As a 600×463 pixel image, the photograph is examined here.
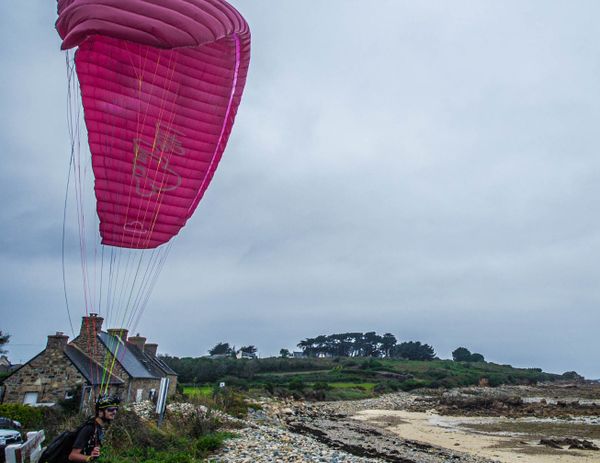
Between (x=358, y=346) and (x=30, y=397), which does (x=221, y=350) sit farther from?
(x=30, y=397)

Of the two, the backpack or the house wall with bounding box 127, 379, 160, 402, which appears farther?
the house wall with bounding box 127, 379, 160, 402

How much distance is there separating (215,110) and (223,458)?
8.10m

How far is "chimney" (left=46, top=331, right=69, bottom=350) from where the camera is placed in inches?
729

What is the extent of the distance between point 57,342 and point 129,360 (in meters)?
4.64

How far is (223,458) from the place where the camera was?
1119 centimetres

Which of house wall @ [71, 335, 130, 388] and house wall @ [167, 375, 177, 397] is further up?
house wall @ [71, 335, 130, 388]

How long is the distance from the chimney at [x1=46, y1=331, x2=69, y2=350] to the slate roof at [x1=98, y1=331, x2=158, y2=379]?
1987 millimetres

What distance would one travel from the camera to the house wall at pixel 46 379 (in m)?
17.9

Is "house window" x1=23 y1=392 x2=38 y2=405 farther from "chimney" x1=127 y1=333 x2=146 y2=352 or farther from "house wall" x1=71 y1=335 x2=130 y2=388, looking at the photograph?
"chimney" x1=127 y1=333 x2=146 y2=352

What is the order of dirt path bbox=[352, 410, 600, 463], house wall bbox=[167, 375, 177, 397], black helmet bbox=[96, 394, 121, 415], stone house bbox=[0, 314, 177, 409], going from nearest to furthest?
black helmet bbox=[96, 394, 121, 415], dirt path bbox=[352, 410, 600, 463], stone house bbox=[0, 314, 177, 409], house wall bbox=[167, 375, 177, 397]

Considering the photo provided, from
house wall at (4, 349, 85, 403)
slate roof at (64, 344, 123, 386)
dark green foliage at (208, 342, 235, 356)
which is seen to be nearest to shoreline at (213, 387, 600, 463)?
slate roof at (64, 344, 123, 386)

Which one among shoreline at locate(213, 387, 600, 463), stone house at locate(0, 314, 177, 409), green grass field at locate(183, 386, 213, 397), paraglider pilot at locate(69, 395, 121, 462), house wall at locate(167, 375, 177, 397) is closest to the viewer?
paraglider pilot at locate(69, 395, 121, 462)

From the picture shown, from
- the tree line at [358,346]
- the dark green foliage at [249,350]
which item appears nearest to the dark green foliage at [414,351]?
the tree line at [358,346]

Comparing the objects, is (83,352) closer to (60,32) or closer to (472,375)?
(60,32)
